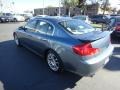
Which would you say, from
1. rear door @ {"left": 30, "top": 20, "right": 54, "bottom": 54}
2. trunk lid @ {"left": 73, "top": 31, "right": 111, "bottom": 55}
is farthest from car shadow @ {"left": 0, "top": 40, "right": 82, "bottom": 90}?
trunk lid @ {"left": 73, "top": 31, "right": 111, "bottom": 55}

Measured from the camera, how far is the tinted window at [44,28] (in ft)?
17.8

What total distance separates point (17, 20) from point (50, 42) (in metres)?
27.9

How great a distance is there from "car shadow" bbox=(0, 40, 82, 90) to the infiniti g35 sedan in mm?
324

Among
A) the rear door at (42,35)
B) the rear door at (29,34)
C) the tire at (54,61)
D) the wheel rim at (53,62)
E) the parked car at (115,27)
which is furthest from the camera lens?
the parked car at (115,27)

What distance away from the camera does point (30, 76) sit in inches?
203

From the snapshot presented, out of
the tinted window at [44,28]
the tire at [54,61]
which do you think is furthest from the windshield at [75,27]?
the tire at [54,61]

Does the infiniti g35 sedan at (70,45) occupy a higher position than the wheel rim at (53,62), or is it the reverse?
the infiniti g35 sedan at (70,45)

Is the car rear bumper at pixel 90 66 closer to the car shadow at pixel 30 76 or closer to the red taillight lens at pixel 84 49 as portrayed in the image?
the red taillight lens at pixel 84 49

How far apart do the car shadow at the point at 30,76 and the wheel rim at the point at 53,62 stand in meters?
0.17

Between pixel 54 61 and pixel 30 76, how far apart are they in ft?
2.65

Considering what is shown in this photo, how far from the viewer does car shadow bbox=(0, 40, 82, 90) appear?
15.1ft

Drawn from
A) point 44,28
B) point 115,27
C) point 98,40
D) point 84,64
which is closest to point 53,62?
point 44,28

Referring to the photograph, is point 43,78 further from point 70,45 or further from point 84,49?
point 84,49

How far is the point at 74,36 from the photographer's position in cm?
470
